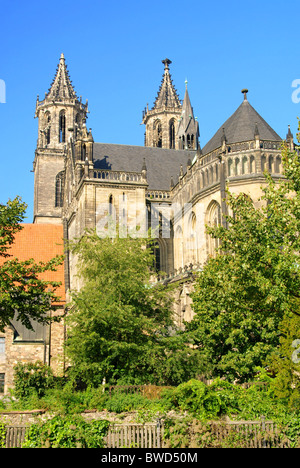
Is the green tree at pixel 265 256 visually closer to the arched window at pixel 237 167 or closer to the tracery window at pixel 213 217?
the arched window at pixel 237 167

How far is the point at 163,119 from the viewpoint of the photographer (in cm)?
7162

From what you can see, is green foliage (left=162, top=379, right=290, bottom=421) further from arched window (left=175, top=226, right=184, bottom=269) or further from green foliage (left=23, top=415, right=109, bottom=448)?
arched window (left=175, top=226, right=184, bottom=269)

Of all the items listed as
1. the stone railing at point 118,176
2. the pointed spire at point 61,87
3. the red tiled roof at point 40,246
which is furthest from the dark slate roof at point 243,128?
the pointed spire at point 61,87

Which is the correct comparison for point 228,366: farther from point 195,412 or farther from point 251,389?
point 195,412

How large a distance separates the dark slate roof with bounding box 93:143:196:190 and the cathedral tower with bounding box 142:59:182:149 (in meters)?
14.7

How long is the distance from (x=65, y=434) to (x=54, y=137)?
55.7 metres

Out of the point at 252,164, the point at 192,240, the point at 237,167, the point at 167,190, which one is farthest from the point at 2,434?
the point at 167,190

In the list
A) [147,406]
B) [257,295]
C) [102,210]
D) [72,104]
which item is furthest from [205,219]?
[72,104]

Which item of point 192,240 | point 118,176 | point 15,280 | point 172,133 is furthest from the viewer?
point 172,133

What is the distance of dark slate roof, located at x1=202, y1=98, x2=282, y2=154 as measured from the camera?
38125 millimetres

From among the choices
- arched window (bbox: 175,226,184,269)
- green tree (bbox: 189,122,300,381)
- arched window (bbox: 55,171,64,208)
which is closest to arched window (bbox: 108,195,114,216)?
arched window (bbox: 175,226,184,269)

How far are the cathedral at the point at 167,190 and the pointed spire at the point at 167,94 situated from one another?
44.3 ft

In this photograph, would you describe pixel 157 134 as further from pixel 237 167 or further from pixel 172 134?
pixel 237 167

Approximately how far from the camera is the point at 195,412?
1623 centimetres
